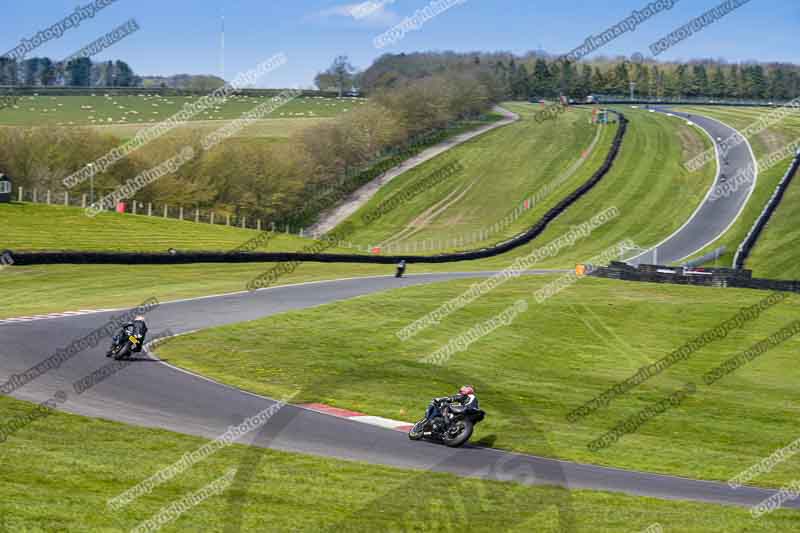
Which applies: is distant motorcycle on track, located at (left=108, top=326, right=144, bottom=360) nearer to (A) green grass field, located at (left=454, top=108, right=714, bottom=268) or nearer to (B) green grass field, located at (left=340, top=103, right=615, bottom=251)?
(A) green grass field, located at (left=454, top=108, right=714, bottom=268)

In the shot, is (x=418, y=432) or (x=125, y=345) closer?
(x=418, y=432)

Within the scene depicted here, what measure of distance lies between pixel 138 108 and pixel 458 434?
146m

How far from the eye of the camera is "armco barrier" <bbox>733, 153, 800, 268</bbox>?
2414 inches

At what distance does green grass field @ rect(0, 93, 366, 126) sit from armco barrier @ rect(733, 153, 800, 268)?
6971cm

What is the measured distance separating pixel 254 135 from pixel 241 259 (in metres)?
80.8

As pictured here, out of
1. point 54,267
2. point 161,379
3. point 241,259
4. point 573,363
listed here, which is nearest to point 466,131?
point 241,259

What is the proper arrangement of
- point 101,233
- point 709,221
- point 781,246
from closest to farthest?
point 101,233 < point 781,246 < point 709,221

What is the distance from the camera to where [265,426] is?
755 inches

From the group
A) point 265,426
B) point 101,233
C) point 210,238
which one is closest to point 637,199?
point 210,238

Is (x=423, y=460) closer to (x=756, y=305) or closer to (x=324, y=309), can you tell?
(x=324, y=309)

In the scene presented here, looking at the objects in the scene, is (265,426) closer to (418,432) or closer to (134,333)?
(418,432)

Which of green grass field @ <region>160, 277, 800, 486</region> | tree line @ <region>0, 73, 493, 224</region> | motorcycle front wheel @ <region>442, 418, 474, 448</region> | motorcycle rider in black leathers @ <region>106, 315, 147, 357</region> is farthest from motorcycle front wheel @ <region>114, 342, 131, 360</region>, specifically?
tree line @ <region>0, 73, 493, 224</region>

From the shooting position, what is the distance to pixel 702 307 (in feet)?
131

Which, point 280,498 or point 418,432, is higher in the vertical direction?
point 280,498
